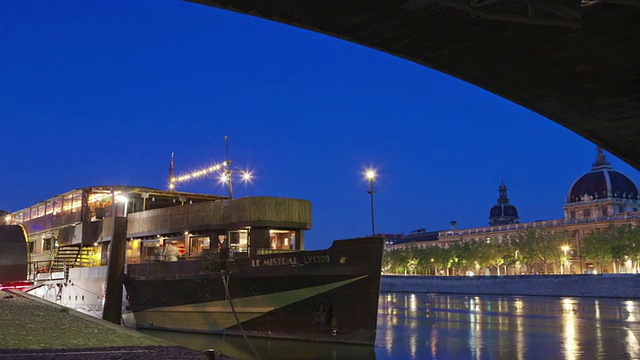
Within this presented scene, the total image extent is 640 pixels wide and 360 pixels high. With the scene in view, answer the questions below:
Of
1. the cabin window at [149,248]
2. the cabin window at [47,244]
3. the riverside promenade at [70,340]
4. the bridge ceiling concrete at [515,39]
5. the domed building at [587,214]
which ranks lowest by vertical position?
the riverside promenade at [70,340]

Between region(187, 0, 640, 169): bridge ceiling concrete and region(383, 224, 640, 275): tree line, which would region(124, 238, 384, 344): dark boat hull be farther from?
region(383, 224, 640, 275): tree line

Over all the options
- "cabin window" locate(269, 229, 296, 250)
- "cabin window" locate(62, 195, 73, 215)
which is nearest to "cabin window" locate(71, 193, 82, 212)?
"cabin window" locate(62, 195, 73, 215)

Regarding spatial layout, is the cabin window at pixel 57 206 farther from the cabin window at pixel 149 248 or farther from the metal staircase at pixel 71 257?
the cabin window at pixel 149 248

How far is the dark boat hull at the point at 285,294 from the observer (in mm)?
24641

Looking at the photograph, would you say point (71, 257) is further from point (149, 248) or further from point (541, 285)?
point (541, 285)

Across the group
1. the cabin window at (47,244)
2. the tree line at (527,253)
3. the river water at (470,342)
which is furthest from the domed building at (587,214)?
the cabin window at (47,244)

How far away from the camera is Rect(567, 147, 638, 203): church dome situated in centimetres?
15200

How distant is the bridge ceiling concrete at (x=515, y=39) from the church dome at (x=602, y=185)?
501 ft

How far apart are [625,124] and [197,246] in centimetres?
2417

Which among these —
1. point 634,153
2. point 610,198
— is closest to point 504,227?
point 610,198

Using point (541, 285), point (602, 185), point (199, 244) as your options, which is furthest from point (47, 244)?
point (602, 185)

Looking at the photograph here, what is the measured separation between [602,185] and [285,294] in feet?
485

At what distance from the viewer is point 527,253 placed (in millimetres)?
122438

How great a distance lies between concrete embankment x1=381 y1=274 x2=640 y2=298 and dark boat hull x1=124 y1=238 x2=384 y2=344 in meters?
62.0
